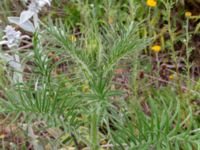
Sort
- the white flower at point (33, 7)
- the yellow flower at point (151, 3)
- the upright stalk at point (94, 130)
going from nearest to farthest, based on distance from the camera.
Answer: the upright stalk at point (94, 130), the white flower at point (33, 7), the yellow flower at point (151, 3)

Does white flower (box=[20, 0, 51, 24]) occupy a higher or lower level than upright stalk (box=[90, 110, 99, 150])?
higher

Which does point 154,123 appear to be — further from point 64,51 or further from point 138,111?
point 64,51

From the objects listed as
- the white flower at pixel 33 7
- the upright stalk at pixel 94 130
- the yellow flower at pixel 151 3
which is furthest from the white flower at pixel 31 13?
the yellow flower at pixel 151 3

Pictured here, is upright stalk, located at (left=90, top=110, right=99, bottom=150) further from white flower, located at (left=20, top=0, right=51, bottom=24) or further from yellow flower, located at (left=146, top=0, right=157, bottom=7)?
yellow flower, located at (left=146, top=0, right=157, bottom=7)

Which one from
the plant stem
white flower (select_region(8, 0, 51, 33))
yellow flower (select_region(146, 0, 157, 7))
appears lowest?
the plant stem

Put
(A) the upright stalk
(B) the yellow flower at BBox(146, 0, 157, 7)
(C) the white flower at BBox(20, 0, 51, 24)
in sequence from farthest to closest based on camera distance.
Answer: (B) the yellow flower at BBox(146, 0, 157, 7) → (C) the white flower at BBox(20, 0, 51, 24) → (A) the upright stalk

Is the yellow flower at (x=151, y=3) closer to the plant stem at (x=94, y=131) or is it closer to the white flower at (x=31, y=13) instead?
the white flower at (x=31, y=13)

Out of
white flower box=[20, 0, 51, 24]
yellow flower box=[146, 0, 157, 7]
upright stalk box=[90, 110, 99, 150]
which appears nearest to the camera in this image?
upright stalk box=[90, 110, 99, 150]

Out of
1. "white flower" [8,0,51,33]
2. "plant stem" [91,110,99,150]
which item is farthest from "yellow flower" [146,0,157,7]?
"plant stem" [91,110,99,150]

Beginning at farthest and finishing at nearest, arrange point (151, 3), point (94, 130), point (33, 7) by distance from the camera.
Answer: point (151, 3)
point (33, 7)
point (94, 130)

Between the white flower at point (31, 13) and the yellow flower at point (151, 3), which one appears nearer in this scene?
the white flower at point (31, 13)

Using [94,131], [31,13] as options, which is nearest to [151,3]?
[31,13]

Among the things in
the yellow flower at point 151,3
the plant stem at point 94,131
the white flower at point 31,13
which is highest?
the white flower at point 31,13

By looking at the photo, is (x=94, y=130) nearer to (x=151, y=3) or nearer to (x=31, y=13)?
(x=31, y=13)
